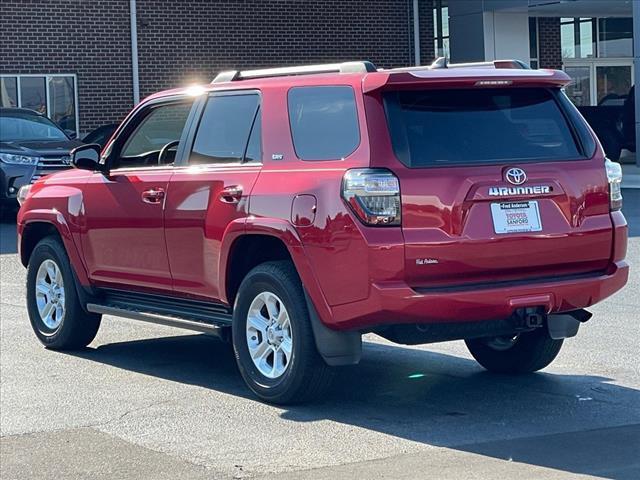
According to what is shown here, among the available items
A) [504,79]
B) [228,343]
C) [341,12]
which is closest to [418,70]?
[504,79]

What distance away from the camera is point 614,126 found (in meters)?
26.8

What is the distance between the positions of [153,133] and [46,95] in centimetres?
1889

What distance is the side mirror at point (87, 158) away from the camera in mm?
8945

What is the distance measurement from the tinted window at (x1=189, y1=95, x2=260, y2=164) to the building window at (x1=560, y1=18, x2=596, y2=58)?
2472 cm

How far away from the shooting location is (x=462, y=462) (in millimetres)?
6113

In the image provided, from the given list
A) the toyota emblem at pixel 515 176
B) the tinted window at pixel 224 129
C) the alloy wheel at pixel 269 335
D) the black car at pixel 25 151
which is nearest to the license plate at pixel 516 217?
the toyota emblem at pixel 515 176

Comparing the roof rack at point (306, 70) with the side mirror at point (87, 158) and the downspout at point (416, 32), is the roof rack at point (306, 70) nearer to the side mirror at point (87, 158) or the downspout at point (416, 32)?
the side mirror at point (87, 158)

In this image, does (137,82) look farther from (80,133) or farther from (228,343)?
(228,343)

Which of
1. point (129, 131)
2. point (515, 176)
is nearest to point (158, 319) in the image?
point (129, 131)

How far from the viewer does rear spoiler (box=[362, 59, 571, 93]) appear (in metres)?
6.95

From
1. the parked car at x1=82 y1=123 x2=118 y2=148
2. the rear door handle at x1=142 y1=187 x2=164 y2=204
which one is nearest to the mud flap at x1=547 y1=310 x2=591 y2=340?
the rear door handle at x1=142 y1=187 x2=164 y2=204

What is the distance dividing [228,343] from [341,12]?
69.5 ft

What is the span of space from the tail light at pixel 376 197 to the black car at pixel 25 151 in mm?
13107

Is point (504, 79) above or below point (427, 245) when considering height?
above
